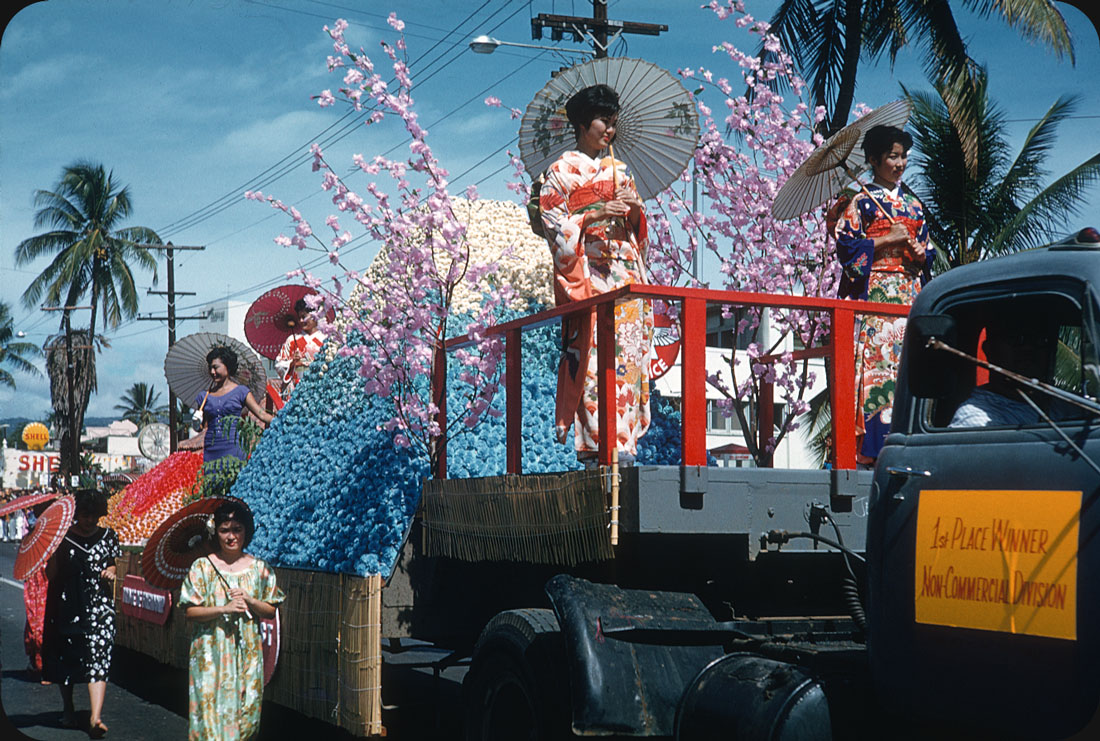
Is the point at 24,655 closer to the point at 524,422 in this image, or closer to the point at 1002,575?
the point at 524,422

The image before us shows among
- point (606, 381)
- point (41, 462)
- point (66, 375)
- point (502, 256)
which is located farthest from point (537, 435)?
point (41, 462)

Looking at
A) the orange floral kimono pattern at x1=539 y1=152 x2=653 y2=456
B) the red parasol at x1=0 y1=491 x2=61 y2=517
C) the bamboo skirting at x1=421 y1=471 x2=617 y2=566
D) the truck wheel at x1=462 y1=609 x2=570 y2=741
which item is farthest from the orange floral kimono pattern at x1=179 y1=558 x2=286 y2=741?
the red parasol at x1=0 y1=491 x2=61 y2=517

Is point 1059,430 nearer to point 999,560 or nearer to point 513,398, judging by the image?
point 999,560

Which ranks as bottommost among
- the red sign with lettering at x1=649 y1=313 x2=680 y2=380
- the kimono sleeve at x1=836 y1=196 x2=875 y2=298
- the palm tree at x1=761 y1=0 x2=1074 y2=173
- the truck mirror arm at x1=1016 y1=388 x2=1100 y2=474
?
the truck mirror arm at x1=1016 y1=388 x2=1100 y2=474

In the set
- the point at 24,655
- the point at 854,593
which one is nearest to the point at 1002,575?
the point at 854,593

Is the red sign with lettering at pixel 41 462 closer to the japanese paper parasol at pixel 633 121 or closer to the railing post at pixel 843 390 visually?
the japanese paper parasol at pixel 633 121

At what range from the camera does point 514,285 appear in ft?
32.6

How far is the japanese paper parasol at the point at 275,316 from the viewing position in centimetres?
1141

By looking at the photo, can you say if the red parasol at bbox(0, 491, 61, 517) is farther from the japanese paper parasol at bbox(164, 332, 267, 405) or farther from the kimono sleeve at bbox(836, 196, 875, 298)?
the kimono sleeve at bbox(836, 196, 875, 298)

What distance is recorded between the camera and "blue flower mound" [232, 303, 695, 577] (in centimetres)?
845

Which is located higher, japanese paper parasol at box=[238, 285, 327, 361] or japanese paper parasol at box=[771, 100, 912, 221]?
japanese paper parasol at box=[771, 100, 912, 221]

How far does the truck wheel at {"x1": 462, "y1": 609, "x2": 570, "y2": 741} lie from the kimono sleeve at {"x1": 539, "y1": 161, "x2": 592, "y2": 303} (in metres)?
1.90

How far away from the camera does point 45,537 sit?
928cm

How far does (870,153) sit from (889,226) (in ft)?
1.47
